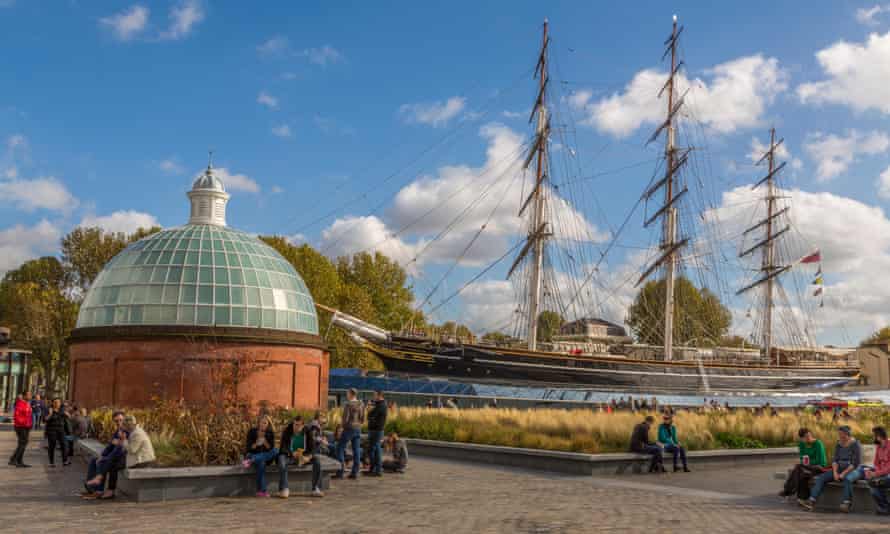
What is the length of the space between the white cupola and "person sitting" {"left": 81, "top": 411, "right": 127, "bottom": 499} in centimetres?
2502

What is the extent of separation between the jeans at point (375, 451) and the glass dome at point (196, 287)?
16.4m

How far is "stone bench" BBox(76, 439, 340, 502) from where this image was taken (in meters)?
12.5

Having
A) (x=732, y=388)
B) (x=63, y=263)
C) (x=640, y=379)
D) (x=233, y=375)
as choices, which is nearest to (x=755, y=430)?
(x=233, y=375)

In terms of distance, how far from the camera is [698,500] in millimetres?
13852

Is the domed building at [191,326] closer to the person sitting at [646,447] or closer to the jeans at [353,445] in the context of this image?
the jeans at [353,445]

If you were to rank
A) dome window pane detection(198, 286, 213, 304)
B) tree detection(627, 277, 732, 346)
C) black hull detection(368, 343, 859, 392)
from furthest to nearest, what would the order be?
tree detection(627, 277, 732, 346), black hull detection(368, 343, 859, 392), dome window pane detection(198, 286, 213, 304)

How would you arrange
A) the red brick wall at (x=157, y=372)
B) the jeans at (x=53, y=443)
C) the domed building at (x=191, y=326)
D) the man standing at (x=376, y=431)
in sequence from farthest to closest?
the domed building at (x=191, y=326)
the red brick wall at (x=157, y=372)
the jeans at (x=53, y=443)
the man standing at (x=376, y=431)

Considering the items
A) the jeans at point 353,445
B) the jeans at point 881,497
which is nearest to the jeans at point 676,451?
the jeans at point 881,497

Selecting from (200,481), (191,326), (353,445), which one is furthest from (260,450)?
(191,326)

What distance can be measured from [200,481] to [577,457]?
29.0ft

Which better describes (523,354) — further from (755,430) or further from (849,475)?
(849,475)

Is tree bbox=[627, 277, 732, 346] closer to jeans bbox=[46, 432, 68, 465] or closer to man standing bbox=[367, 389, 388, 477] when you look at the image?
man standing bbox=[367, 389, 388, 477]

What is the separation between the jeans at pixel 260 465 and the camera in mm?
Answer: 13188

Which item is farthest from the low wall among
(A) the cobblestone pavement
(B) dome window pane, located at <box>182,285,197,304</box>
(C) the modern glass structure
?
(B) dome window pane, located at <box>182,285,197,304</box>
